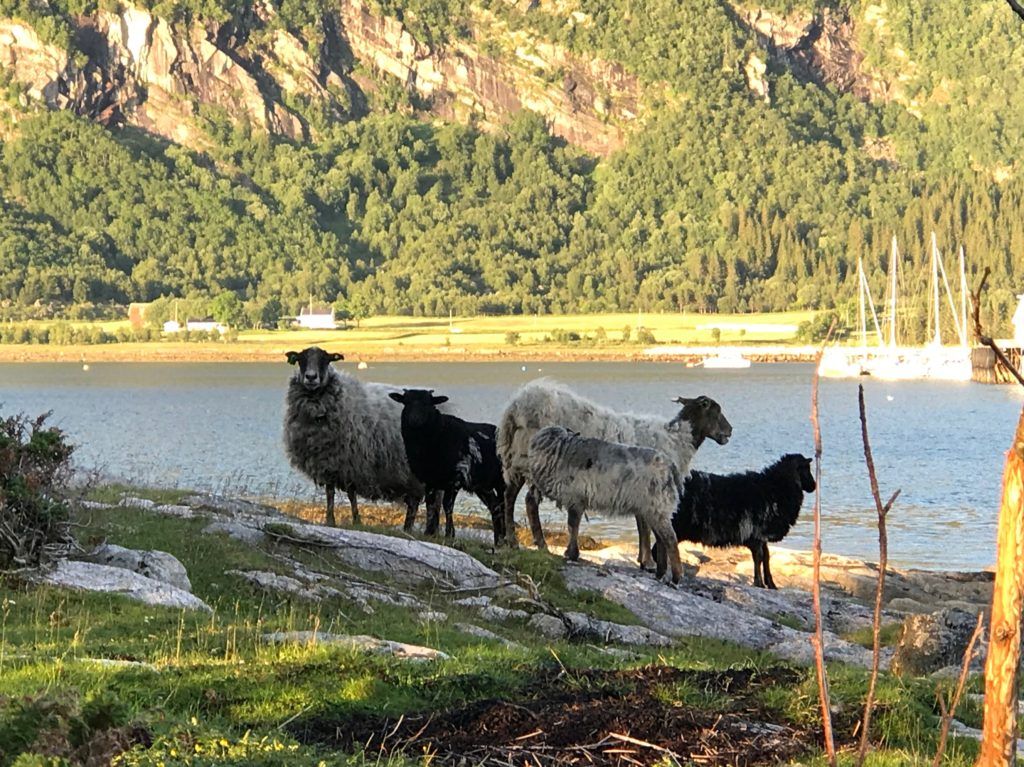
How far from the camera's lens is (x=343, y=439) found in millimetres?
21188

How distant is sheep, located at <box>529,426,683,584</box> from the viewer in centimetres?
1822

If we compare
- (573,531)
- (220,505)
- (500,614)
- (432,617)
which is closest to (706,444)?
(220,505)

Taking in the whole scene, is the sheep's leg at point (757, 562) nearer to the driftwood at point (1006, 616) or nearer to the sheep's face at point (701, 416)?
the sheep's face at point (701, 416)

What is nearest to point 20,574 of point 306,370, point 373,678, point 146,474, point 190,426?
point 373,678

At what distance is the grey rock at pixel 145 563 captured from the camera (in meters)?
14.2

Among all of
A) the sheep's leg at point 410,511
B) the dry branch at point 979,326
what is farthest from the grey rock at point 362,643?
the sheep's leg at point 410,511

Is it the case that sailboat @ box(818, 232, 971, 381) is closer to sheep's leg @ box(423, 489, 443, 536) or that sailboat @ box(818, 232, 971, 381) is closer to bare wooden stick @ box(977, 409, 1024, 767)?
sheep's leg @ box(423, 489, 443, 536)

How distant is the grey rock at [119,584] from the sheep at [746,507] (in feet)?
29.5

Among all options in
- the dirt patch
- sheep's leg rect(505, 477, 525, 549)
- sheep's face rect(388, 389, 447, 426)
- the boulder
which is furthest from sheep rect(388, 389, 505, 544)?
the dirt patch

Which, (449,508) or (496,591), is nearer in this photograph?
(496,591)

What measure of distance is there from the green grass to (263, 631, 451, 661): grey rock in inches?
8.5

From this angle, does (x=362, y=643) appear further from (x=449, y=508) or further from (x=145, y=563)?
(x=449, y=508)

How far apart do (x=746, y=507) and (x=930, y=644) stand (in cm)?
726

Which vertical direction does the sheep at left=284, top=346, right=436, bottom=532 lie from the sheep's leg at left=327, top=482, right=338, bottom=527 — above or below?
above
